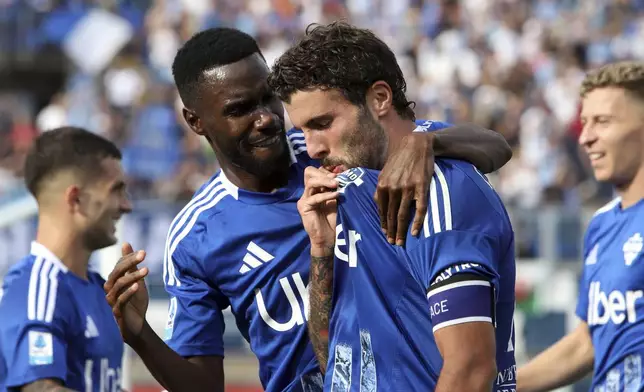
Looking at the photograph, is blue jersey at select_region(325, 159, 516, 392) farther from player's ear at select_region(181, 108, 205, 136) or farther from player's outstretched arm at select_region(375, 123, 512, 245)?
player's ear at select_region(181, 108, 205, 136)

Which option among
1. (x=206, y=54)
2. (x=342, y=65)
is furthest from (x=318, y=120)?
(x=206, y=54)

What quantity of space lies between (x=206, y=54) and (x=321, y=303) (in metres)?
1.35

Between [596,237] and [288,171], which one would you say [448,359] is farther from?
[596,237]

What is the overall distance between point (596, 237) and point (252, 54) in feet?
6.99

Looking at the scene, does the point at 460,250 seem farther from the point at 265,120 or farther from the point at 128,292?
the point at 265,120

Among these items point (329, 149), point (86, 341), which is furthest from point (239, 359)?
point (329, 149)

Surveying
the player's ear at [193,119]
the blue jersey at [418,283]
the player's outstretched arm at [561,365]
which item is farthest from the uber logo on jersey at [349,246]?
the player's outstretched arm at [561,365]

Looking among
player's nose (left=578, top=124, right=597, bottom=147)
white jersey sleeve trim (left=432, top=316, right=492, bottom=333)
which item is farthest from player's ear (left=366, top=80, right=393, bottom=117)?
player's nose (left=578, top=124, right=597, bottom=147)

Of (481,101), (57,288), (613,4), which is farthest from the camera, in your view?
(613,4)

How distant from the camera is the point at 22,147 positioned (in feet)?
52.9

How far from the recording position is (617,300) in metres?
5.26

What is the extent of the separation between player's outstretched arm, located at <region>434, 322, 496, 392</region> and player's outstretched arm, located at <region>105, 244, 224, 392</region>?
1.25 meters

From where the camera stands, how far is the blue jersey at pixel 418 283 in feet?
10.3

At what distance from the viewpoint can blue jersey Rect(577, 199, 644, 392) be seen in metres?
5.15
